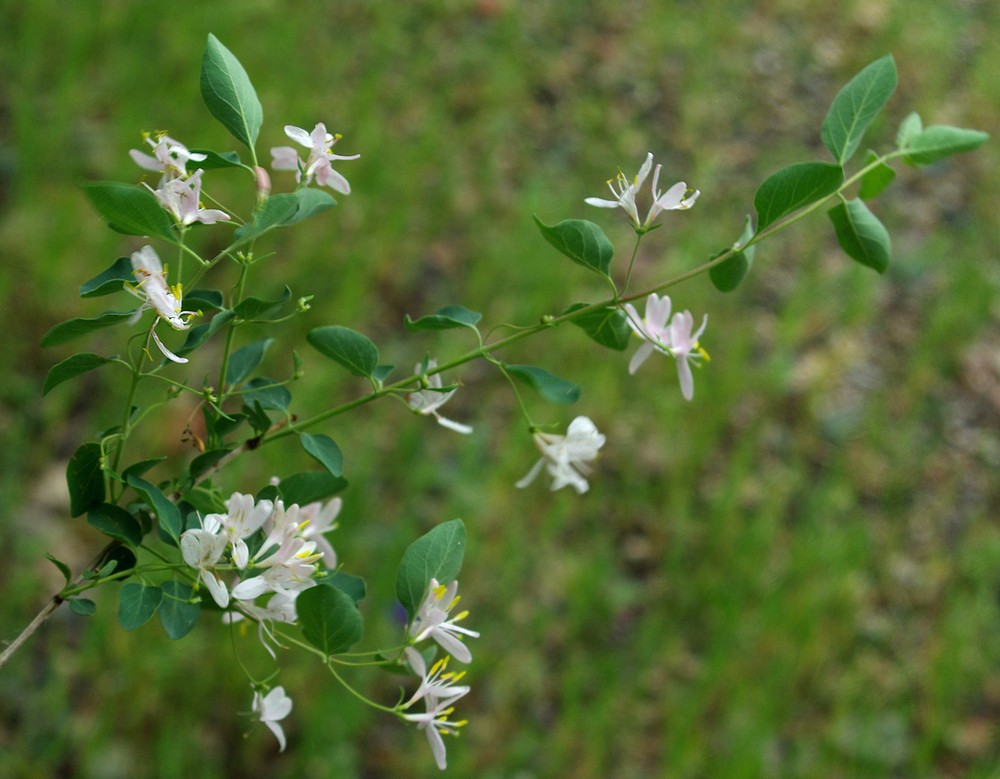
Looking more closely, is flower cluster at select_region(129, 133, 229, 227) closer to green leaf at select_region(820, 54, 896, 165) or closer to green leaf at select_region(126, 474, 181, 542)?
green leaf at select_region(126, 474, 181, 542)

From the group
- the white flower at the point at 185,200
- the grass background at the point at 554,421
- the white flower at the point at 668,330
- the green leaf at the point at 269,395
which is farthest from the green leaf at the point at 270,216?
the grass background at the point at 554,421

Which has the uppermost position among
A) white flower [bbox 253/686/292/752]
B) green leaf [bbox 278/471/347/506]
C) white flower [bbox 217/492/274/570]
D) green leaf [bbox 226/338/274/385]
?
white flower [bbox 217/492/274/570]

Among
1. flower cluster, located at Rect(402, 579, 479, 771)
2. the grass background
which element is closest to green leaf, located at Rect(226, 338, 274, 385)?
flower cluster, located at Rect(402, 579, 479, 771)

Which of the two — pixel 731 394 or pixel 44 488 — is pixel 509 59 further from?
pixel 44 488

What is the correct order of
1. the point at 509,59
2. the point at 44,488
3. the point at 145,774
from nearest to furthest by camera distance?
the point at 145,774
the point at 44,488
the point at 509,59

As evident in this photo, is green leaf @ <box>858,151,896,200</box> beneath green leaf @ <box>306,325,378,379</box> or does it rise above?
above

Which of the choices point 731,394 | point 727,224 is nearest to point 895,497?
point 731,394
